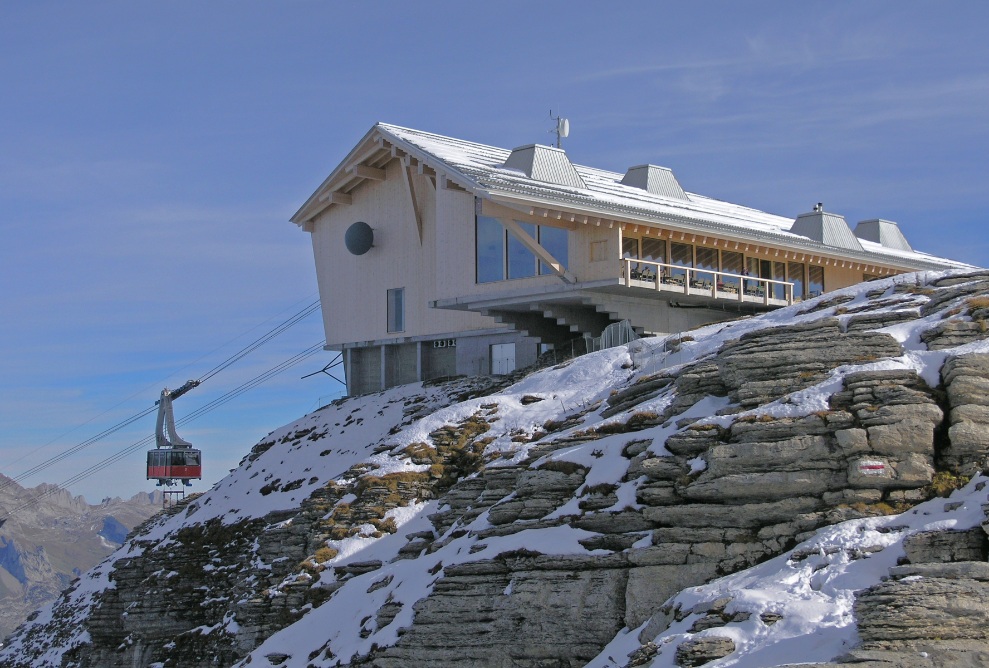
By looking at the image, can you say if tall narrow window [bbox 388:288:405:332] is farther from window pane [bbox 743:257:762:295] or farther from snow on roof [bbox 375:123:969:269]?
window pane [bbox 743:257:762:295]

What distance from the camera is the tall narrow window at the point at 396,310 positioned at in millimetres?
50219

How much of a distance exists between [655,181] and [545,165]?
31.9ft

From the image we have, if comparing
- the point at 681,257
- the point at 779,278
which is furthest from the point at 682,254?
the point at 779,278

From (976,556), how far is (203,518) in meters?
30.4

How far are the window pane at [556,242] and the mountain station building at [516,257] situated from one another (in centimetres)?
5

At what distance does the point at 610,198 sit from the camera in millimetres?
44250

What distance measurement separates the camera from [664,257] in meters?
42.4

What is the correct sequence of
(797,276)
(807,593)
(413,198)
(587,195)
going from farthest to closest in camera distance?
1. (413,198)
2. (797,276)
3. (587,195)
4. (807,593)

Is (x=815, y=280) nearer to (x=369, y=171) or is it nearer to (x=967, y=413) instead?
(x=369, y=171)

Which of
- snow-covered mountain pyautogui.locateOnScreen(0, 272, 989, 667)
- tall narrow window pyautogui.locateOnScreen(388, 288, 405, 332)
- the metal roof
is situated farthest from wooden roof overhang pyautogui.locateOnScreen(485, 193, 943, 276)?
tall narrow window pyautogui.locateOnScreen(388, 288, 405, 332)

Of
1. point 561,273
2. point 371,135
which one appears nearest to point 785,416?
point 561,273

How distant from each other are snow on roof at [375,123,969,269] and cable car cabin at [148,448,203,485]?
19342mm

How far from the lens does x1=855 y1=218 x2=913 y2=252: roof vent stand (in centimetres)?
6091

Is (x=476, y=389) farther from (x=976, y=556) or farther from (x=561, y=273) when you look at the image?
(x=976, y=556)
